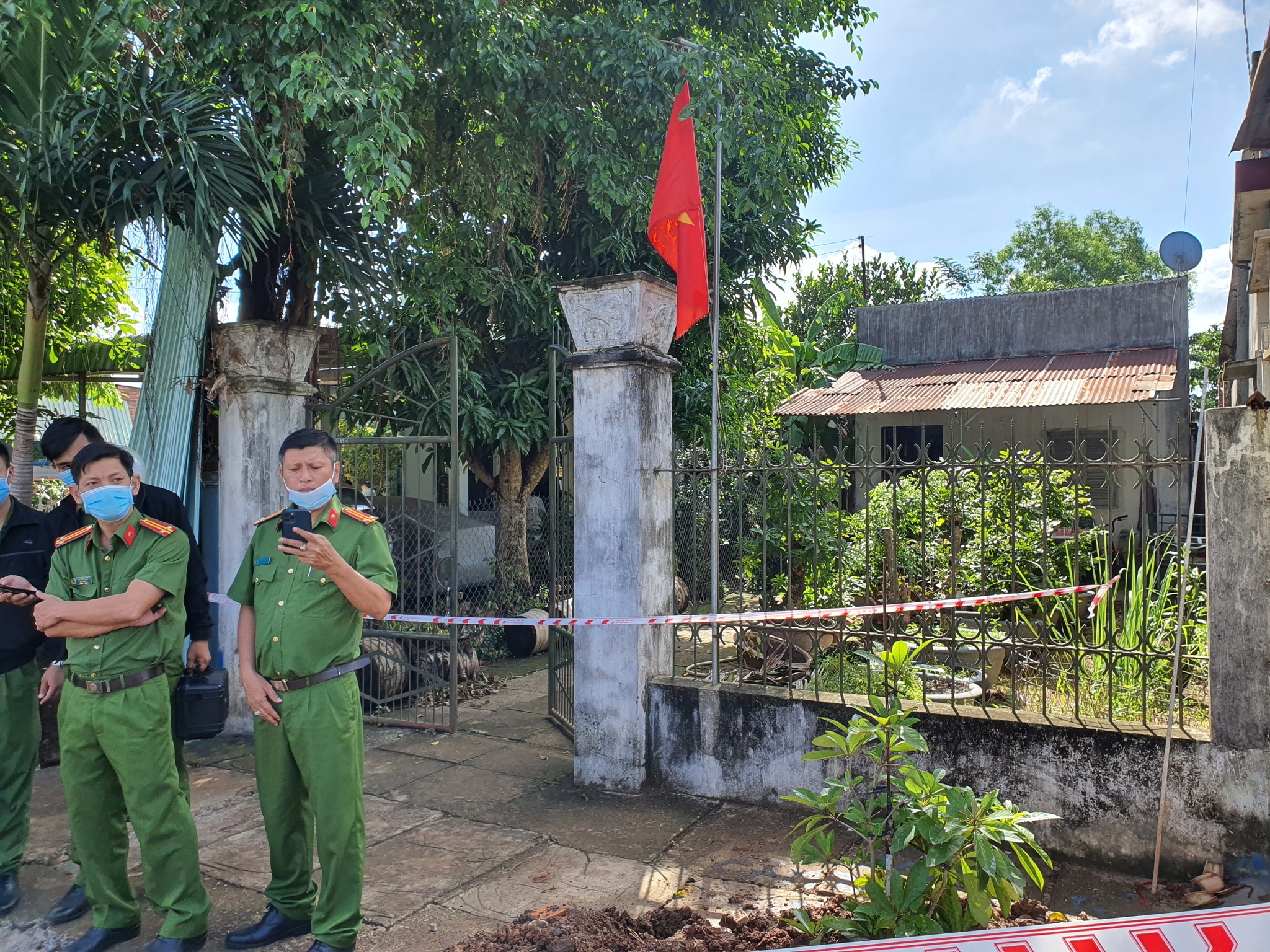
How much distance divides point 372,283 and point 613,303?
2.32 meters

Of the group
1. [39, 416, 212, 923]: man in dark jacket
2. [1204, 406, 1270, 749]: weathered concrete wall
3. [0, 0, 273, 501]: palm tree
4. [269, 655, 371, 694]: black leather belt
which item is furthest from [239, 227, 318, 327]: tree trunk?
[1204, 406, 1270, 749]: weathered concrete wall

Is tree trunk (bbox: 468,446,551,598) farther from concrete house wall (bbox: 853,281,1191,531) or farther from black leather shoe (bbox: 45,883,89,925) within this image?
black leather shoe (bbox: 45,883,89,925)

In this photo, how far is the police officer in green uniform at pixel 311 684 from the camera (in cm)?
295

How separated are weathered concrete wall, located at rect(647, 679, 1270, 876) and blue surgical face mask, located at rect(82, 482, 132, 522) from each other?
Answer: 273 centimetres

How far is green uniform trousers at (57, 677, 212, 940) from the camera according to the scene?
9.99ft

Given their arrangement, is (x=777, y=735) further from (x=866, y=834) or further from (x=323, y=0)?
(x=323, y=0)

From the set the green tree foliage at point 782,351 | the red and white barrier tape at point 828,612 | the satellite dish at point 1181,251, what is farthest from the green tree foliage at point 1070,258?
the red and white barrier tape at point 828,612

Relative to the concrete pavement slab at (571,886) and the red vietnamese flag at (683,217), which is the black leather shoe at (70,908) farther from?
the red vietnamese flag at (683,217)

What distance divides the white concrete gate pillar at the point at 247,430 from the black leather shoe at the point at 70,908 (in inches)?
84.5

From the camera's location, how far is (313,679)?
3.01m

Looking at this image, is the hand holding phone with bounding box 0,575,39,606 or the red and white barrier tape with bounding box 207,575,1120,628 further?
the red and white barrier tape with bounding box 207,575,1120,628

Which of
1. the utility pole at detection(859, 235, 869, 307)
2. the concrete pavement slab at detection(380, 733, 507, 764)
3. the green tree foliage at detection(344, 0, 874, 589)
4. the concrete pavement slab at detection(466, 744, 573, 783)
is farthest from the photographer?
the utility pole at detection(859, 235, 869, 307)

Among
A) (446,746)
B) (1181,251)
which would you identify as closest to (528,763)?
(446,746)

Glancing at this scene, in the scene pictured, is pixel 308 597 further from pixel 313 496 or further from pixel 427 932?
pixel 427 932
